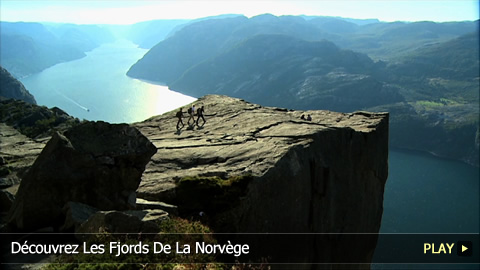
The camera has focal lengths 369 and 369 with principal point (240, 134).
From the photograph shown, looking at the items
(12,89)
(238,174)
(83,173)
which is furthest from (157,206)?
(12,89)

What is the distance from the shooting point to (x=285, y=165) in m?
20.4

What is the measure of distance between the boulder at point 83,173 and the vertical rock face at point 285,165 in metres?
3.46

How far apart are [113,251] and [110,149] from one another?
458cm

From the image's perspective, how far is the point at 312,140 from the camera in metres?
23.5

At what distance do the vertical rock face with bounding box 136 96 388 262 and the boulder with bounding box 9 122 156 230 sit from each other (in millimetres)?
3460

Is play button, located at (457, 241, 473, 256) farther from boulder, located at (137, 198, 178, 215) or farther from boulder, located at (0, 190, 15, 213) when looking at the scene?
boulder, located at (0, 190, 15, 213)

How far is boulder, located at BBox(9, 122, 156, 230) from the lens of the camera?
507 inches

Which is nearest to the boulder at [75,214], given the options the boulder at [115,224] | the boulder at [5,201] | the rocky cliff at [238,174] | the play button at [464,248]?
the rocky cliff at [238,174]

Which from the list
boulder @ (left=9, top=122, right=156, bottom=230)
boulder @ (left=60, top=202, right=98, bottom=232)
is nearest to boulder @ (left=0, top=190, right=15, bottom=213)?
boulder @ (left=9, top=122, right=156, bottom=230)

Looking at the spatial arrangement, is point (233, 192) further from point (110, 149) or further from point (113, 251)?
point (113, 251)

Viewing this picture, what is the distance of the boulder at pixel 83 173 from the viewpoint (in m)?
12.9

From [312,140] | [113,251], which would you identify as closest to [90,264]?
[113,251]

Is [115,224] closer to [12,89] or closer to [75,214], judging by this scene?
[75,214]

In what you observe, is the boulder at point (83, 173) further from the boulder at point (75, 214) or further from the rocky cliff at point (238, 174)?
the boulder at point (75, 214)
